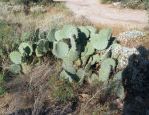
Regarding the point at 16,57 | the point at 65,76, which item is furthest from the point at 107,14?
the point at 65,76

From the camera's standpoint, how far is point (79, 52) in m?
8.80

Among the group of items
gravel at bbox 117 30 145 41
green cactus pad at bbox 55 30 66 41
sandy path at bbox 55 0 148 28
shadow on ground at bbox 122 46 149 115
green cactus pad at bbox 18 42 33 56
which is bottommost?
sandy path at bbox 55 0 148 28

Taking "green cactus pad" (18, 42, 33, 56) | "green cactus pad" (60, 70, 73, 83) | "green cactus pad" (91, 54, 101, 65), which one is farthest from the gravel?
"green cactus pad" (60, 70, 73, 83)

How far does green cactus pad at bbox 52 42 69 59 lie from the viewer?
873 centimetres

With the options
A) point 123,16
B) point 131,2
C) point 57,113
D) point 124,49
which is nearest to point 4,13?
point 123,16

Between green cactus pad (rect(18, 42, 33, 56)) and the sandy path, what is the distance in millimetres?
5366

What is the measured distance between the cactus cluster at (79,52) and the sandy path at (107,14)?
4.92 meters

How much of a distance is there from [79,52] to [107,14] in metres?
8.36

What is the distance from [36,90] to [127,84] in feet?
5.78

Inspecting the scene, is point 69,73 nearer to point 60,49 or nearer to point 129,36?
point 60,49

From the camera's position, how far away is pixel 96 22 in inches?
587

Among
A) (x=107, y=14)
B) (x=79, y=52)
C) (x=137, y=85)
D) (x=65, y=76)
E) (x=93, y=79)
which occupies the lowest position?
(x=107, y=14)

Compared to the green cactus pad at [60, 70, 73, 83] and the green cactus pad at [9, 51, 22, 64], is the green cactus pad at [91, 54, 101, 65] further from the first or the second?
the green cactus pad at [9, 51, 22, 64]

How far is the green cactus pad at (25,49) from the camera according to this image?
354 inches
